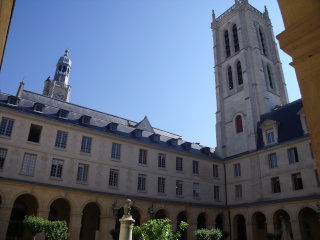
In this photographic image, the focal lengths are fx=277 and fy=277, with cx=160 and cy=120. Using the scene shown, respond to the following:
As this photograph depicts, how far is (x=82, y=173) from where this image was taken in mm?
25500

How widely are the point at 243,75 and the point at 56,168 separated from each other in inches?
1037

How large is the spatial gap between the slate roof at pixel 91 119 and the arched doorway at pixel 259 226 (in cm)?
852

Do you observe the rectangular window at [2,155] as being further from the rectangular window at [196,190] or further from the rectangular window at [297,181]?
the rectangular window at [297,181]

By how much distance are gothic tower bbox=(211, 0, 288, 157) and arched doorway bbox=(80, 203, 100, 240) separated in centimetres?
1795

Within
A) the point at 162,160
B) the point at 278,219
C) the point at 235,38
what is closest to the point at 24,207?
the point at 162,160

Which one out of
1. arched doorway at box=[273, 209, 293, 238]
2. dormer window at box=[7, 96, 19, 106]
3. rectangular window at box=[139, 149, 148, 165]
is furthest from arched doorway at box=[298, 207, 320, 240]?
dormer window at box=[7, 96, 19, 106]

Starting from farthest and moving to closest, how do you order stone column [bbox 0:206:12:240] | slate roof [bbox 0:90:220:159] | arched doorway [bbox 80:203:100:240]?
arched doorway [bbox 80:203:100:240] → slate roof [bbox 0:90:220:159] → stone column [bbox 0:206:12:240]

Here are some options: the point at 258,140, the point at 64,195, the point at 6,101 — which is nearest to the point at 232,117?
the point at 258,140

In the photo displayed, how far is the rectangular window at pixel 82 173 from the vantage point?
2525 centimetres

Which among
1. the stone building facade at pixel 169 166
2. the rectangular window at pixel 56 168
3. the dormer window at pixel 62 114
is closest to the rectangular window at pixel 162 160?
the stone building facade at pixel 169 166


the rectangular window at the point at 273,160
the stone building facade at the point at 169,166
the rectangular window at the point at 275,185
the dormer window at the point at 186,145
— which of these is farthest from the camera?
the dormer window at the point at 186,145

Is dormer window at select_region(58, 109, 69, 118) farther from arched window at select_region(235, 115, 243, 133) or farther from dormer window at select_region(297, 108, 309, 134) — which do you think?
dormer window at select_region(297, 108, 309, 134)

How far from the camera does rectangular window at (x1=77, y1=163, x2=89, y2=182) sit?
2525cm

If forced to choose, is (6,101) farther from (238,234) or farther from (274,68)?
(274,68)
